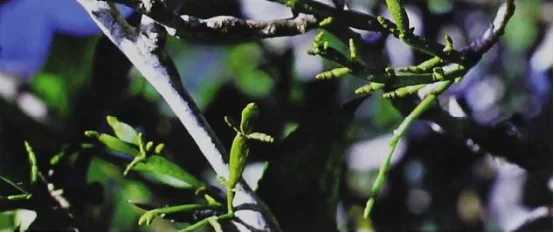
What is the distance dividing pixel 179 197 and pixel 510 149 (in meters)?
0.29

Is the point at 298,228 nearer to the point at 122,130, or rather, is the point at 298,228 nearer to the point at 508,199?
the point at 122,130

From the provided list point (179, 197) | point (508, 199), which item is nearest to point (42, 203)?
point (179, 197)

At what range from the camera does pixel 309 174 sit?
2.51ft

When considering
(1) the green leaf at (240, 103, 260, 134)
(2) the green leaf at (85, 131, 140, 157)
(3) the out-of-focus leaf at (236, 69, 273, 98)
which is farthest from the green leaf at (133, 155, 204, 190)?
(3) the out-of-focus leaf at (236, 69, 273, 98)

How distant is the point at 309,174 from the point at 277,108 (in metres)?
0.24

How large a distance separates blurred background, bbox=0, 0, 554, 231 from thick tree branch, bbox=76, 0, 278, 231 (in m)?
0.15

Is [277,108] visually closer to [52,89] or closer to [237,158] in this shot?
[52,89]

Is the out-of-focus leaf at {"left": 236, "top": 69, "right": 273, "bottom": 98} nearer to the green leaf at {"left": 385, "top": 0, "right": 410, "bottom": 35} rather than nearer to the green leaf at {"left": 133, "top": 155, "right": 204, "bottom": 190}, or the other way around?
the green leaf at {"left": 133, "top": 155, "right": 204, "bottom": 190}

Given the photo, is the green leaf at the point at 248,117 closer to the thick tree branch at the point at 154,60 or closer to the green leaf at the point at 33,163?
the thick tree branch at the point at 154,60

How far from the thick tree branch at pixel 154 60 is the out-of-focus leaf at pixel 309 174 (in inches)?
5.0

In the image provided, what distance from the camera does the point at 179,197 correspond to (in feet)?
2.71

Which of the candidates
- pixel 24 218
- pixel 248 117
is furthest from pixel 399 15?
pixel 24 218

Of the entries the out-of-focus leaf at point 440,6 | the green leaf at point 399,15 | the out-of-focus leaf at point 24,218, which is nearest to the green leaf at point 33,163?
the out-of-focus leaf at point 24,218

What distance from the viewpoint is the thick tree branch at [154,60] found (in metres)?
0.60
